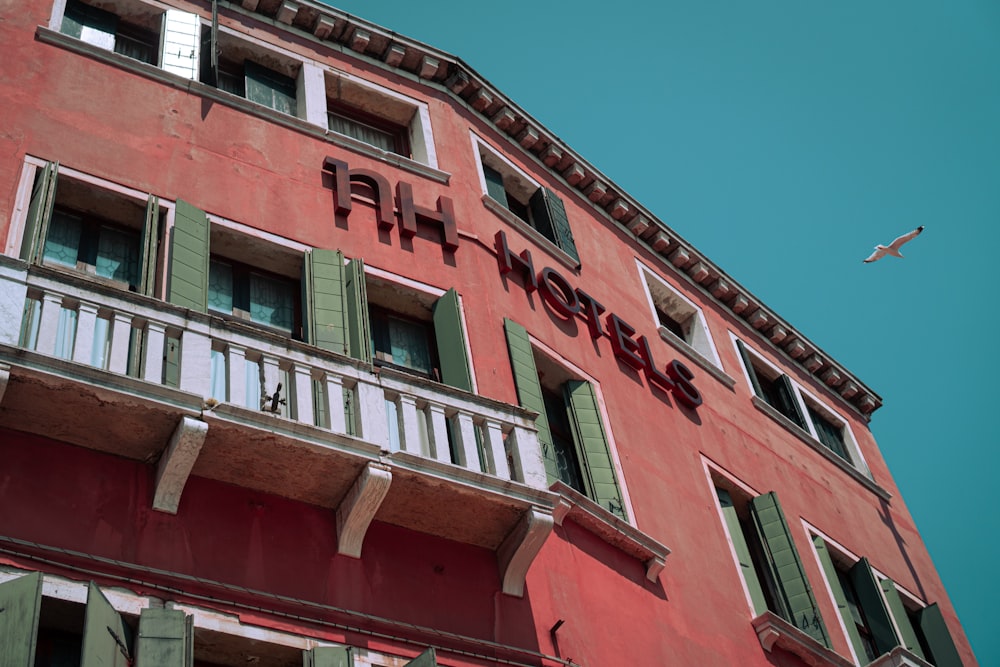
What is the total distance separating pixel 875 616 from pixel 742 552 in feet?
9.41

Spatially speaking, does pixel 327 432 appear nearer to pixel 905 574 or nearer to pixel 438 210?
pixel 438 210

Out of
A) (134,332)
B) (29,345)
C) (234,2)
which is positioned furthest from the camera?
(234,2)

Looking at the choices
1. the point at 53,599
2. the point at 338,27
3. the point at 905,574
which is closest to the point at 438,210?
the point at 338,27

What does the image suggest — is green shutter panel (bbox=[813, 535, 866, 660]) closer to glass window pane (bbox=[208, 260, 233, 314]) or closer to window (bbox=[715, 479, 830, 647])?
window (bbox=[715, 479, 830, 647])

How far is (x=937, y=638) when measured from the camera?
60.7 ft

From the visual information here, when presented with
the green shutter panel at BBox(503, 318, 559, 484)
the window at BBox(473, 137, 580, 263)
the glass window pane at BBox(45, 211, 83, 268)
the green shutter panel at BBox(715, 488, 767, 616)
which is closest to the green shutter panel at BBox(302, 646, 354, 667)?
the green shutter panel at BBox(503, 318, 559, 484)

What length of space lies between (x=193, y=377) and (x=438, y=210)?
230 inches

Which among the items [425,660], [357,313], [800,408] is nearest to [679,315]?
[800,408]

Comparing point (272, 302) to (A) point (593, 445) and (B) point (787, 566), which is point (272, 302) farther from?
(B) point (787, 566)

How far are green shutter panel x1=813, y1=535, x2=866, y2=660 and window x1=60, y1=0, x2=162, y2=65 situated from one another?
34.6 feet

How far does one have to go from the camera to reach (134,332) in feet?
32.7

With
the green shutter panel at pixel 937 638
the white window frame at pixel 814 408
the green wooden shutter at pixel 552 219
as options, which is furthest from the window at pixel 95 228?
the green shutter panel at pixel 937 638

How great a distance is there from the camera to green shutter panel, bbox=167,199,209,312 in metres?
11.4

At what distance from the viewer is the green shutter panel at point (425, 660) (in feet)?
31.0
